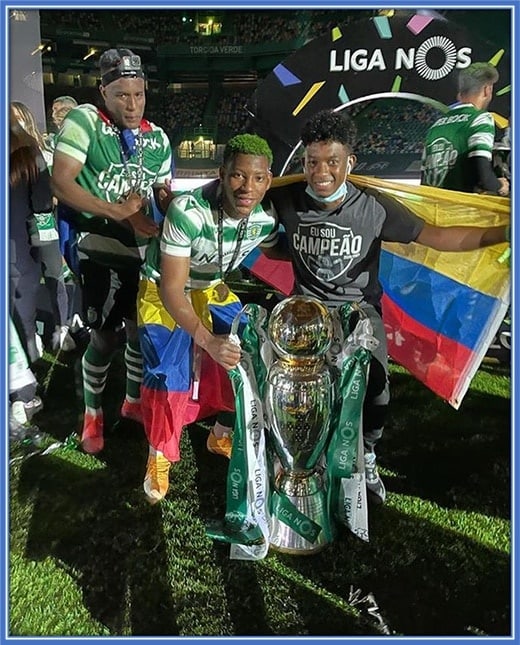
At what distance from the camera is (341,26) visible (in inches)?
53.2

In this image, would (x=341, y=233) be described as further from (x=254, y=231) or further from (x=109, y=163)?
(x=109, y=163)

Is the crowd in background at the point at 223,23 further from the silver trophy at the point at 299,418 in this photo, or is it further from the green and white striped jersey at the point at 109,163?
the silver trophy at the point at 299,418

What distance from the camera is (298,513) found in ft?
5.10

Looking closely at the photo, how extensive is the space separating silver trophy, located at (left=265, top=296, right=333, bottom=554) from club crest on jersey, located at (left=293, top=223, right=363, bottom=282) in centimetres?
8

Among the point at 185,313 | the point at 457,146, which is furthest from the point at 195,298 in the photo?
the point at 457,146

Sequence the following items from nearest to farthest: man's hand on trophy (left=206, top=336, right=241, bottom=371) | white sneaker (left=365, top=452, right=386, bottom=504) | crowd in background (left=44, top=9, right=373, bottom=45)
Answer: crowd in background (left=44, top=9, right=373, bottom=45), man's hand on trophy (left=206, top=336, right=241, bottom=371), white sneaker (left=365, top=452, right=386, bottom=504)

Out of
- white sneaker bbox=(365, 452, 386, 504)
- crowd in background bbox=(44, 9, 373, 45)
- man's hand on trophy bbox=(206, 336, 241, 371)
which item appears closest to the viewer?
crowd in background bbox=(44, 9, 373, 45)

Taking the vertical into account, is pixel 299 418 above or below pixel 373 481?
above

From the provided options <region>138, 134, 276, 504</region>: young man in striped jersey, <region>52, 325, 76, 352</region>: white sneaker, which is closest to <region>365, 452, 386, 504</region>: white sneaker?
<region>138, 134, 276, 504</region>: young man in striped jersey

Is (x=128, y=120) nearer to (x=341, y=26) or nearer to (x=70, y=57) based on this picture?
(x=70, y=57)

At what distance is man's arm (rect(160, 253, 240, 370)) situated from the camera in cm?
144

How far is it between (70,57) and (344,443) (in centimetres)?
107

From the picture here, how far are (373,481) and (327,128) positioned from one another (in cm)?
84

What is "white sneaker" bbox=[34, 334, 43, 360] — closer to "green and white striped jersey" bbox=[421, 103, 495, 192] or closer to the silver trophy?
the silver trophy
